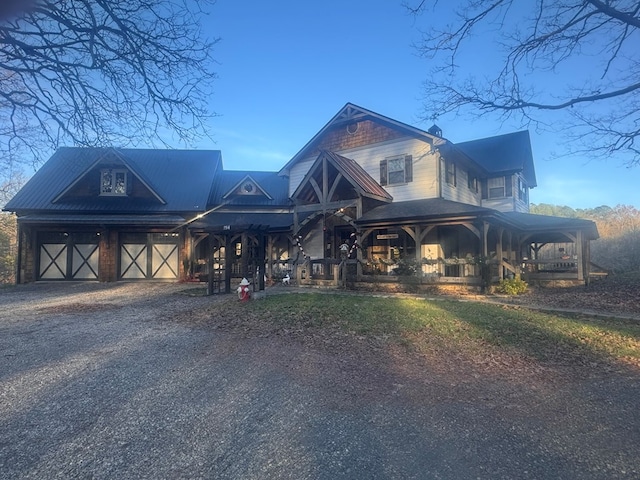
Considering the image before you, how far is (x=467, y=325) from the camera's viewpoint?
830 centimetres

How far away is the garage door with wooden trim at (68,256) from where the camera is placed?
68.3ft

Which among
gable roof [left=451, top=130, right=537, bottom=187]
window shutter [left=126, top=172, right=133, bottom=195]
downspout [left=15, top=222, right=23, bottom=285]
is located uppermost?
gable roof [left=451, top=130, right=537, bottom=187]

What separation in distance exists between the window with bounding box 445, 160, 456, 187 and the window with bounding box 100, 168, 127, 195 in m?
17.7

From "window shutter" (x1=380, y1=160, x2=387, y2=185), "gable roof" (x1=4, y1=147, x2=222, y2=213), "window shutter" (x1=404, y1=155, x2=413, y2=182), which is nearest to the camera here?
"window shutter" (x1=404, y1=155, x2=413, y2=182)

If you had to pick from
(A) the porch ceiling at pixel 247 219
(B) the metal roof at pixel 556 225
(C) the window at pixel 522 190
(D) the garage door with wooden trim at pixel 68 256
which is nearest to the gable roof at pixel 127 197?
(A) the porch ceiling at pixel 247 219

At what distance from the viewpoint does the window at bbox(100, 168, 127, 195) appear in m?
22.3

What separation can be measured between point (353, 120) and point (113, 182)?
46.7 feet

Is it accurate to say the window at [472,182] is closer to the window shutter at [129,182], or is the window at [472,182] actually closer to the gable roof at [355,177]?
the gable roof at [355,177]

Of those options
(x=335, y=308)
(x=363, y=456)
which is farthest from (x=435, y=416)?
(x=335, y=308)

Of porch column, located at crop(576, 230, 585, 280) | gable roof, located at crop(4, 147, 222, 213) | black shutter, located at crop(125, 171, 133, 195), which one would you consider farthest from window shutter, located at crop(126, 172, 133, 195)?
porch column, located at crop(576, 230, 585, 280)

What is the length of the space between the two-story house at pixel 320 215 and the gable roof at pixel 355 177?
0.08 meters

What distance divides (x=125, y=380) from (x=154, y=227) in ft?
57.4

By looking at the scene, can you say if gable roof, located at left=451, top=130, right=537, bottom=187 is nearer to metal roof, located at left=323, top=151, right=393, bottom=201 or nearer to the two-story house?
the two-story house

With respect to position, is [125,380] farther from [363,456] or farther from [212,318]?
[212,318]
